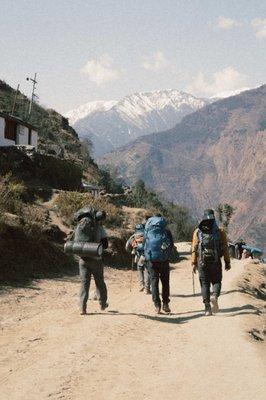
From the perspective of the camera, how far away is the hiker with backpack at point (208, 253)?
10477 mm

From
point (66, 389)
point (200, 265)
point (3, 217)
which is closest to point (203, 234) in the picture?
point (200, 265)

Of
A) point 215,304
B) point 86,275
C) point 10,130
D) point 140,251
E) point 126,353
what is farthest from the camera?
point 10,130

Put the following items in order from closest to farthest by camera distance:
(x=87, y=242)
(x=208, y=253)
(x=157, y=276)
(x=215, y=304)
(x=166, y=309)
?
(x=87, y=242), (x=208, y=253), (x=215, y=304), (x=157, y=276), (x=166, y=309)

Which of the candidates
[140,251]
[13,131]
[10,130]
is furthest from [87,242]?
[13,131]

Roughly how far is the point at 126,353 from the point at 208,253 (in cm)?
339

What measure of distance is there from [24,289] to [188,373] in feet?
25.0

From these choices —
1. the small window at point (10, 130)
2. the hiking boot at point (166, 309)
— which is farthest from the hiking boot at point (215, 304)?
the small window at point (10, 130)

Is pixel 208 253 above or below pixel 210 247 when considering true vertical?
below

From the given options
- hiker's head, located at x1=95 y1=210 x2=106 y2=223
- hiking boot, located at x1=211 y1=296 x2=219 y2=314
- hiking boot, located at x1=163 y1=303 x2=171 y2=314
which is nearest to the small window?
hiker's head, located at x1=95 y1=210 x2=106 y2=223

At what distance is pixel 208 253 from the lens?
10.4 m

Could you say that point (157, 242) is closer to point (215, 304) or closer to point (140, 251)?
point (215, 304)

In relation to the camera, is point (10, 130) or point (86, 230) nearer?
point (86, 230)

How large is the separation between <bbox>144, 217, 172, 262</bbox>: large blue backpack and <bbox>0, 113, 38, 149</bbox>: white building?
1116 inches

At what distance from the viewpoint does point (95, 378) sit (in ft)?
21.7
